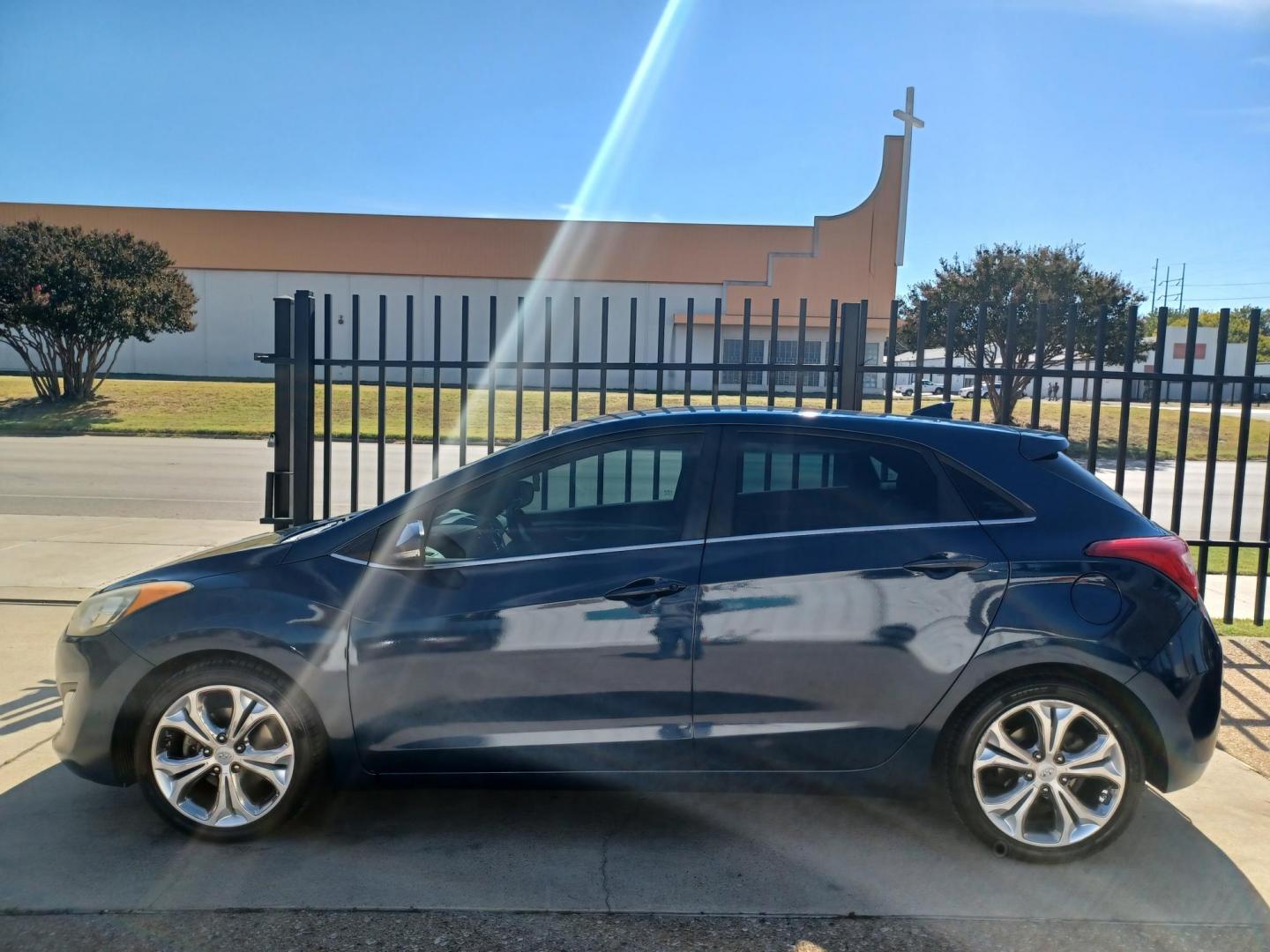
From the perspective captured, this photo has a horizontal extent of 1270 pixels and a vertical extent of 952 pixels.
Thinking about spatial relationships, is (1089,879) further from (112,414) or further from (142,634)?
(112,414)

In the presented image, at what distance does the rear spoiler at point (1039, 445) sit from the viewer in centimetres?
383

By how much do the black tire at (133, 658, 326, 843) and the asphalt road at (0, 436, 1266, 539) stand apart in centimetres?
861

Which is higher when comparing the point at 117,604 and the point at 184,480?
the point at 117,604

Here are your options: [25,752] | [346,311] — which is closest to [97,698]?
[25,752]

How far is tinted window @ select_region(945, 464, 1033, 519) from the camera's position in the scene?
12.2 feet

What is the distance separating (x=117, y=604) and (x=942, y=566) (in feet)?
9.85

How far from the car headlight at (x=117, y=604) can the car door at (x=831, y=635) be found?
6.41ft

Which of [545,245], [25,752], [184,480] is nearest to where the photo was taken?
[25,752]

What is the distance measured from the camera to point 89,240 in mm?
27609

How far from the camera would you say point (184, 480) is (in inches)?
627

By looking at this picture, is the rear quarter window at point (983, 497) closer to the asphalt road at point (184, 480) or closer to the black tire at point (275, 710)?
the black tire at point (275, 710)

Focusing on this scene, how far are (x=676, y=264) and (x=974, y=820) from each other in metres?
37.9

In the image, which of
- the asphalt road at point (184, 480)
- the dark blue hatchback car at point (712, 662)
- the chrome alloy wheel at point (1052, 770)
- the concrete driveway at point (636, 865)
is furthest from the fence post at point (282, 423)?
the asphalt road at point (184, 480)

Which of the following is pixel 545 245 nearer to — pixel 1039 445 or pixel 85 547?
pixel 85 547
